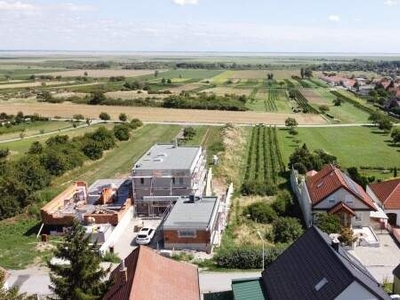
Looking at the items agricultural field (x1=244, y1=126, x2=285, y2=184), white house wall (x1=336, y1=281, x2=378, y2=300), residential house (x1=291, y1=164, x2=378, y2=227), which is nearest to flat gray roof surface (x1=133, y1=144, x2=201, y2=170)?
agricultural field (x1=244, y1=126, x2=285, y2=184)

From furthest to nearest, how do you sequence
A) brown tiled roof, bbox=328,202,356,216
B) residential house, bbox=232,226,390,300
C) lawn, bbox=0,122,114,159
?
lawn, bbox=0,122,114,159 < brown tiled roof, bbox=328,202,356,216 < residential house, bbox=232,226,390,300

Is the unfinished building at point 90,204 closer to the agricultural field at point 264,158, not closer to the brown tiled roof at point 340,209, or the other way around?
the agricultural field at point 264,158

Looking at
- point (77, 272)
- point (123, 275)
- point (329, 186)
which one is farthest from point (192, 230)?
point (77, 272)

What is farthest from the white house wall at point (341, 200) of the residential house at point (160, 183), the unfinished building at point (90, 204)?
the unfinished building at point (90, 204)

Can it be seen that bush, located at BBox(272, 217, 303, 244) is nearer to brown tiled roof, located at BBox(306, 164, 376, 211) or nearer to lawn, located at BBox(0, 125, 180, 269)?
brown tiled roof, located at BBox(306, 164, 376, 211)

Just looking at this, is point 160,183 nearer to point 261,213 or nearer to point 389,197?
point 261,213

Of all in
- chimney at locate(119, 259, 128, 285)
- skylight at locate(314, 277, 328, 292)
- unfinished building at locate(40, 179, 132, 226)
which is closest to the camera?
skylight at locate(314, 277, 328, 292)
